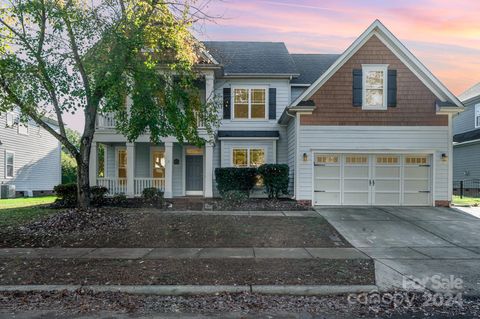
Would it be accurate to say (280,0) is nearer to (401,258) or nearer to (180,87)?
(180,87)

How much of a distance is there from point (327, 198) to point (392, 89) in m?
5.07

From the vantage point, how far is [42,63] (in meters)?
11.9

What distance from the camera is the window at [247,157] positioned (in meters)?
20.1

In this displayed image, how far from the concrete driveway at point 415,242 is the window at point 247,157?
19.3ft

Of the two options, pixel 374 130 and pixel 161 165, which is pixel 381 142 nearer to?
pixel 374 130

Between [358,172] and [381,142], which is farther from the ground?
[381,142]

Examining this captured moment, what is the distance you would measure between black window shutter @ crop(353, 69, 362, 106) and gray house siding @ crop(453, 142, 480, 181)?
13069 mm

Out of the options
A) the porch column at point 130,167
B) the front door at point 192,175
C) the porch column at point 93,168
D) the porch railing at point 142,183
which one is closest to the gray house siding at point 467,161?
the front door at point 192,175

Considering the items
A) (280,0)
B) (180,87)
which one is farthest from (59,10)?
(280,0)

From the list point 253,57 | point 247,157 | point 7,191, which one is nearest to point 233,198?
point 247,157

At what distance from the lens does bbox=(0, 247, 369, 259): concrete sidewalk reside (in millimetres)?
8273

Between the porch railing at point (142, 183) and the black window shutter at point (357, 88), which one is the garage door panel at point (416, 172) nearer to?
the black window shutter at point (357, 88)

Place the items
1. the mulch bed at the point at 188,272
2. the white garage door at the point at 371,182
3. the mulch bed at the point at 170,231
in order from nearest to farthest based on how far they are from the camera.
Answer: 1. the mulch bed at the point at 188,272
2. the mulch bed at the point at 170,231
3. the white garage door at the point at 371,182

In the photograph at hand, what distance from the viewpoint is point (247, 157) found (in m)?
20.1
